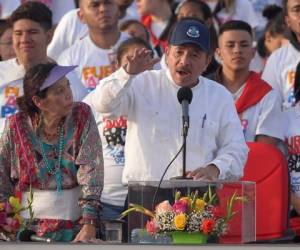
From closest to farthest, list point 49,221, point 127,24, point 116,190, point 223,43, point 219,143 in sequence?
1. point 49,221
2. point 219,143
3. point 116,190
4. point 223,43
5. point 127,24

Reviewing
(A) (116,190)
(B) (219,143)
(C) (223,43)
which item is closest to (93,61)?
(C) (223,43)

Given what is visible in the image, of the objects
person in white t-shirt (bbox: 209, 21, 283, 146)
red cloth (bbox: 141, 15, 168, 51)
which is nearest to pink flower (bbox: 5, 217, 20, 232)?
person in white t-shirt (bbox: 209, 21, 283, 146)

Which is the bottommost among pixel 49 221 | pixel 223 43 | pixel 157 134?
pixel 49 221

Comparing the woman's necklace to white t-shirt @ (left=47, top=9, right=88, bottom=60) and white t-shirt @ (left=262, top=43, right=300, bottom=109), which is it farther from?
white t-shirt @ (left=47, top=9, right=88, bottom=60)

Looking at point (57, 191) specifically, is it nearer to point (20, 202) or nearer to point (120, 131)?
point (20, 202)

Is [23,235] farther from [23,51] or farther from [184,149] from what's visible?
[23,51]

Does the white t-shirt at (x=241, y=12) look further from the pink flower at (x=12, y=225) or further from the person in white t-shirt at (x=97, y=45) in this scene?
the pink flower at (x=12, y=225)

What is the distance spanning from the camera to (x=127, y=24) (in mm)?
11266

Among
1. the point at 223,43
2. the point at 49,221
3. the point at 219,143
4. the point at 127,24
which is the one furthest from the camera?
the point at 127,24

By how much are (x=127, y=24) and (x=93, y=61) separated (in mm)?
1146

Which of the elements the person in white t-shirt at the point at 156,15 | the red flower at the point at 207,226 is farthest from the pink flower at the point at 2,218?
the person in white t-shirt at the point at 156,15

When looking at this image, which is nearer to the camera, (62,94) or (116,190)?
(62,94)

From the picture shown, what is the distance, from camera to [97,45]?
10375 mm

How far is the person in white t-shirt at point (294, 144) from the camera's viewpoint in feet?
29.1
